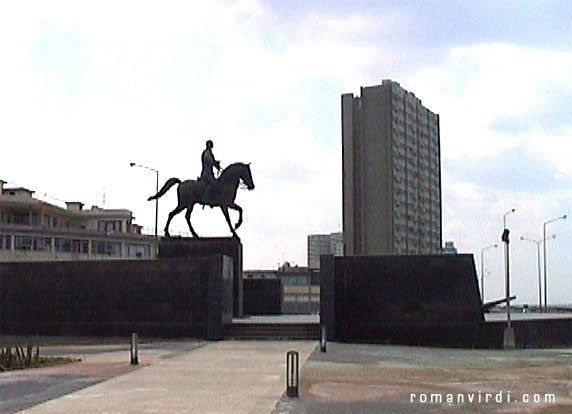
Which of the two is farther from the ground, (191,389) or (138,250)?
(138,250)

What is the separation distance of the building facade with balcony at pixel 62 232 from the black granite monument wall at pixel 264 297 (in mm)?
53423

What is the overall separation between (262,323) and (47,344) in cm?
843

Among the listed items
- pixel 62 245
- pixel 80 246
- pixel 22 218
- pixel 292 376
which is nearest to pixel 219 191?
pixel 292 376

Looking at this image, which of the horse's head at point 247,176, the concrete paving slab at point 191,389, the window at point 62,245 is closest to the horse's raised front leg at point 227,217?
the horse's head at point 247,176

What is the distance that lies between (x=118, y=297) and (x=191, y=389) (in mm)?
17855

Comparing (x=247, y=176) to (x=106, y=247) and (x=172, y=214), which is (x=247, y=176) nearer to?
(x=172, y=214)

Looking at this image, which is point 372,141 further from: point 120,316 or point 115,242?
point 120,316

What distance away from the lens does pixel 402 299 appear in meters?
32.2

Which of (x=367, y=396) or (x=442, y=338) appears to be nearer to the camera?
(x=367, y=396)

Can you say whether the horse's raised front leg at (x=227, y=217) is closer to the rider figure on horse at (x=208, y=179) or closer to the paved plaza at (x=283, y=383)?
the rider figure on horse at (x=208, y=179)

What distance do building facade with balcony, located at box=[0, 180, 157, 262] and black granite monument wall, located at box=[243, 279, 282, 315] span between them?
53423 mm

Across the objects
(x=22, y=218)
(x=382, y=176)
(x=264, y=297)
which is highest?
(x=382, y=176)

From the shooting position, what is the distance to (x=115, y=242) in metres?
111

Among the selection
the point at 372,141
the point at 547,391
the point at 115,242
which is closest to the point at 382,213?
the point at 372,141
